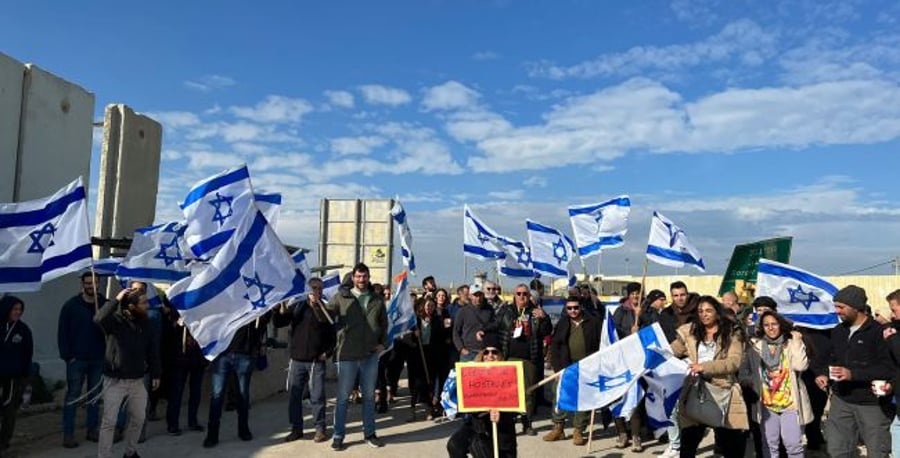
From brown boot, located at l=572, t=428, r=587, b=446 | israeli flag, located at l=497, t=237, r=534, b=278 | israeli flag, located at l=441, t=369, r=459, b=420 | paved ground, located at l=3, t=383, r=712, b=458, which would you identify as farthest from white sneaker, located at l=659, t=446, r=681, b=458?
israeli flag, located at l=497, t=237, r=534, b=278

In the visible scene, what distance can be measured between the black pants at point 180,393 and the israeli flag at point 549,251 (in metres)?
6.38

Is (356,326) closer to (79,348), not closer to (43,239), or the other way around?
(79,348)

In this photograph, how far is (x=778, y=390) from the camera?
659 cm

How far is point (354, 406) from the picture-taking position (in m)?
11.2

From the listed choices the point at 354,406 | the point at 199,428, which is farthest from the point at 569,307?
the point at 199,428

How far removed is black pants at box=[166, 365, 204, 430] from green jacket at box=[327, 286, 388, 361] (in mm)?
2116

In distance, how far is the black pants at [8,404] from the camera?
7.57 m

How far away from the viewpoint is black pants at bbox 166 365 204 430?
8797 millimetres

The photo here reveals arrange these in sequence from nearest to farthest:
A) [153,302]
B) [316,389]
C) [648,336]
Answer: [648,336] → [316,389] → [153,302]

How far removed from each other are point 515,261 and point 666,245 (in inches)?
159

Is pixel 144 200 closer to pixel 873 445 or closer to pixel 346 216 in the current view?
pixel 346 216

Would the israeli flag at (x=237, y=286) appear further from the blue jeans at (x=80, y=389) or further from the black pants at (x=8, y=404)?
the black pants at (x=8, y=404)

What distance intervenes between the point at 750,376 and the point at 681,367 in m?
0.71

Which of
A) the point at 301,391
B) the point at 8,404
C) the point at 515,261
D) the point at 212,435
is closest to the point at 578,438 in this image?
the point at 301,391
